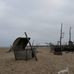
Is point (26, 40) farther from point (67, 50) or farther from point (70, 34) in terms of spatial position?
point (70, 34)

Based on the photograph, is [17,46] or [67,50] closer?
[17,46]

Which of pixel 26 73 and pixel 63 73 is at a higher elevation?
pixel 63 73

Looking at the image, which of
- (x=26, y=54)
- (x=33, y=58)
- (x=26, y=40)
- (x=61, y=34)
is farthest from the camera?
(x=61, y=34)

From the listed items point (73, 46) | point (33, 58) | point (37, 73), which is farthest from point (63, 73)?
point (73, 46)

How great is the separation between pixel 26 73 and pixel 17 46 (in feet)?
34.5

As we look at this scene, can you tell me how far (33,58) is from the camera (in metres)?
21.4

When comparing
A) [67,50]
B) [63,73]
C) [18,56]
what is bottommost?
[67,50]

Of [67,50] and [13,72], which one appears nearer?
[13,72]

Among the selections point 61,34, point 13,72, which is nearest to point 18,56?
point 13,72

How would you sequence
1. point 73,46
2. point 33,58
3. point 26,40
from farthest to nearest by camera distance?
point 73,46 → point 26,40 → point 33,58

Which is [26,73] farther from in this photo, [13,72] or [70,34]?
[70,34]

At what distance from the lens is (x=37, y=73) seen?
13.3 meters

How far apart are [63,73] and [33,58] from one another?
1399cm

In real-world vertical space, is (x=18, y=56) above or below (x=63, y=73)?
below
